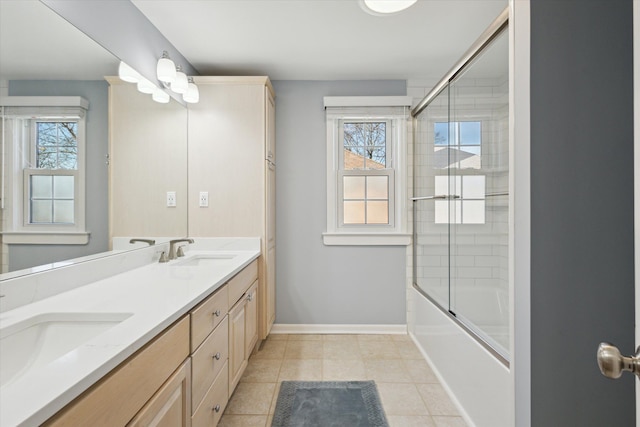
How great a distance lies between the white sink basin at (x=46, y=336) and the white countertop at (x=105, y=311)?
3cm

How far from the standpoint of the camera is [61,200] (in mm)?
1323

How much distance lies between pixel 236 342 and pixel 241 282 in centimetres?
35

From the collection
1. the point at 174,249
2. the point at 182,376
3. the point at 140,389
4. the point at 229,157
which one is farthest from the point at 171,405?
the point at 229,157

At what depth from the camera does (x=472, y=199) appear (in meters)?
2.27

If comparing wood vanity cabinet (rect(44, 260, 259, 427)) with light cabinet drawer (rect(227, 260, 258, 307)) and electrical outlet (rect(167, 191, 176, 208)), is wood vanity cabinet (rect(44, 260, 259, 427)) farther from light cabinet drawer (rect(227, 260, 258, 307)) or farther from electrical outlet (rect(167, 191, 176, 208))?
electrical outlet (rect(167, 191, 176, 208))

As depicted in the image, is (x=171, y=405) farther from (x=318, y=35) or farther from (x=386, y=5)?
(x=318, y=35)

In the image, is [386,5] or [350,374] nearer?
[386,5]

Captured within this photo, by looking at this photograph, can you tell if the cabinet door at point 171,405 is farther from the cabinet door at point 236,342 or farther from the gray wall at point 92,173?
the gray wall at point 92,173

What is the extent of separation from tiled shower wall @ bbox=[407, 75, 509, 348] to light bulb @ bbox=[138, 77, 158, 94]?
1976 millimetres

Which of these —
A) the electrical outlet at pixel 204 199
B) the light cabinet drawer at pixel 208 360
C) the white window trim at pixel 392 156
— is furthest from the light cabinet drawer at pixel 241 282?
the white window trim at pixel 392 156

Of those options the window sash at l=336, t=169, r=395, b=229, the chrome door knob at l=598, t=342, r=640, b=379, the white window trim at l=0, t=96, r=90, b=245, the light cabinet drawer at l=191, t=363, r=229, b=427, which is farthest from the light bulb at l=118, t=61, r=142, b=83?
the chrome door knob at l=598, t=342, r=640, b=379

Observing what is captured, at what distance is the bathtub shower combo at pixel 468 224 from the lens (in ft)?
5.69

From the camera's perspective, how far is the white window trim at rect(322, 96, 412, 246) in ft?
9.54

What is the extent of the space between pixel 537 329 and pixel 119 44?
2306mm
